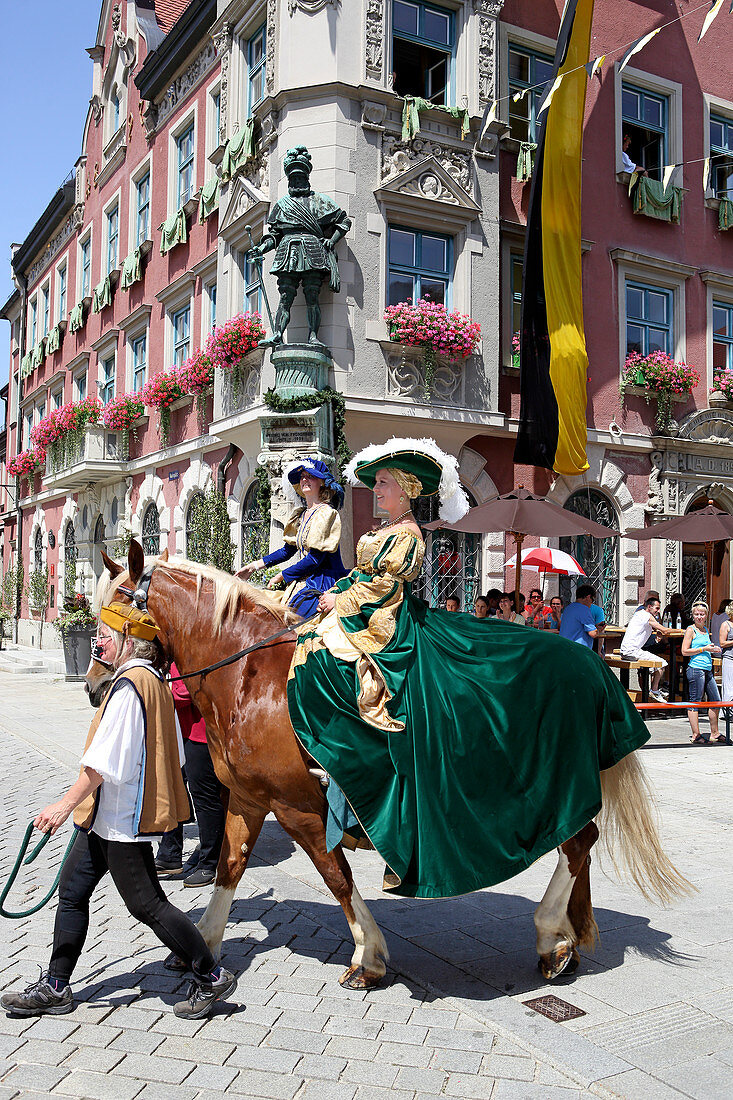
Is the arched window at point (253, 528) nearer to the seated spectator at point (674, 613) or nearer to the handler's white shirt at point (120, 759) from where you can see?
the seated spectator at point (674, 613)

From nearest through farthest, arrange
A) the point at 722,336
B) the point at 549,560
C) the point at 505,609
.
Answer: the point at 505,609 → the point at 549,560 → the point at 722,336

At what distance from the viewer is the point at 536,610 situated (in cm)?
1409

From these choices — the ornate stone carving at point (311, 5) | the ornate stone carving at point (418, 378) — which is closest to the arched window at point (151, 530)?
the ornate stone carving at point (418, 378)

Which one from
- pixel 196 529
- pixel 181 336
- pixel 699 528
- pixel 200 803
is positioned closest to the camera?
pixel 200 803

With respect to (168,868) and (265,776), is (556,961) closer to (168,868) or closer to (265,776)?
(265,776)

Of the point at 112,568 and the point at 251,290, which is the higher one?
the point at 251,290

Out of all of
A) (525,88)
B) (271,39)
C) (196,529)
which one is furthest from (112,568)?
(525,88)

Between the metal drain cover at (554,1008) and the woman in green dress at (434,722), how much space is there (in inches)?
23.5

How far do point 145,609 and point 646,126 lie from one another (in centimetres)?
1761

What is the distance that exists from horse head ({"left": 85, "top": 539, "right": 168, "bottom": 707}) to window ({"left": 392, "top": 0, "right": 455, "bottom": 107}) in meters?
13.0

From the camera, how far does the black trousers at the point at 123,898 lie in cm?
364

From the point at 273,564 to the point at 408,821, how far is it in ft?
10.0

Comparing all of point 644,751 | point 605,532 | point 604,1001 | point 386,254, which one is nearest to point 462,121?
point 386,254

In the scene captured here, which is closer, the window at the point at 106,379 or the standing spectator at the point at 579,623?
the standing spectator at the point at 579,623
